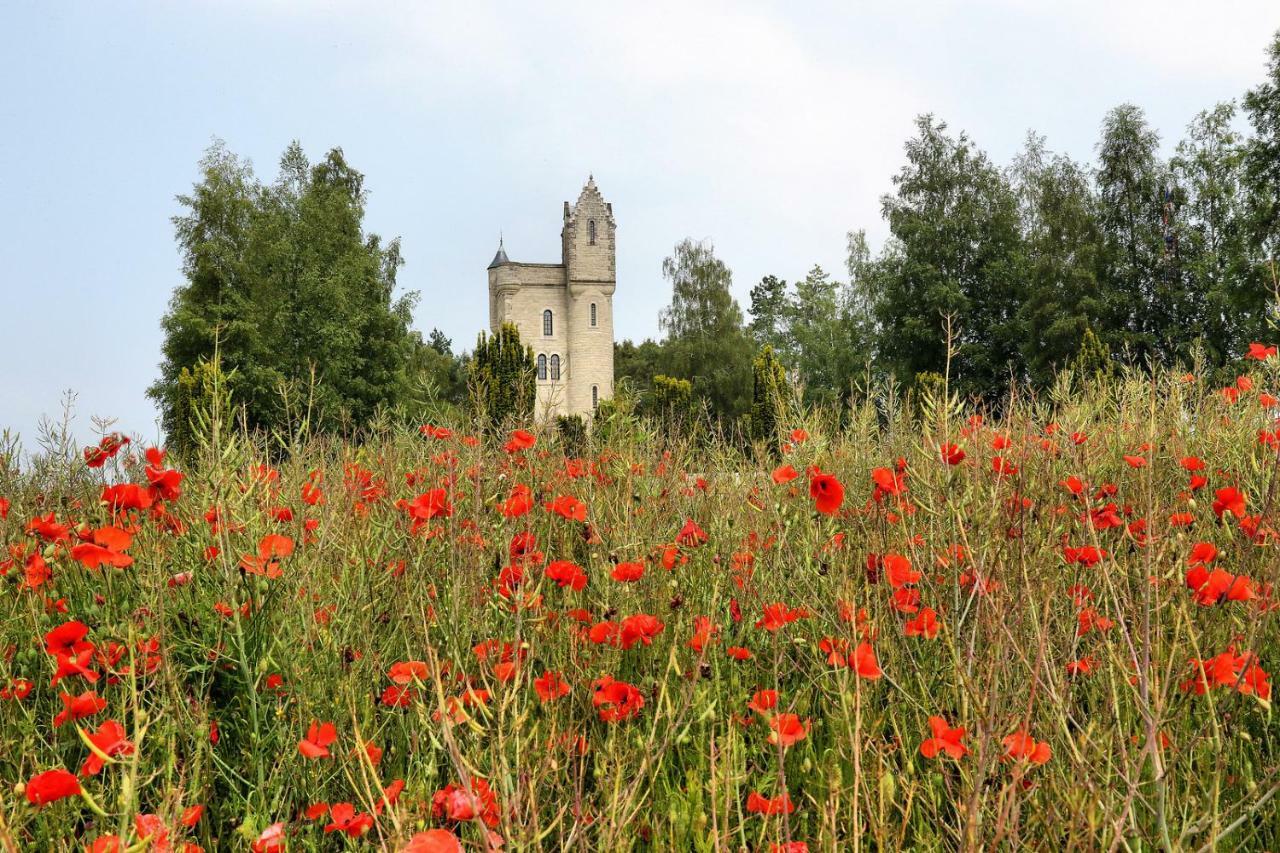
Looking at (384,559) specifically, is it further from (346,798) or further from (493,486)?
(346,798)

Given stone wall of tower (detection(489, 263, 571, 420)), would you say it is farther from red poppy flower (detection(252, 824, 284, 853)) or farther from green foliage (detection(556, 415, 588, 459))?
red poppy flower (detection(252, 824, 284, 853))

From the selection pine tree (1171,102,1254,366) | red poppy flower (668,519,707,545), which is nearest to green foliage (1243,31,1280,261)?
pine tree (1171,102,1254,366)

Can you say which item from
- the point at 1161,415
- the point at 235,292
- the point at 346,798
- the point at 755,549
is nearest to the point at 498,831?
the point at 346,798

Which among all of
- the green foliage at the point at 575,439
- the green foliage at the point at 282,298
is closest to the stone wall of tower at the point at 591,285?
the green foliage at the point at 282,298

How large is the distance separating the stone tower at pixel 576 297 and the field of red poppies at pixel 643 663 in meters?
39.1

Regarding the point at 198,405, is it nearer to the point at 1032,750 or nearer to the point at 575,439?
the point at 1032,750

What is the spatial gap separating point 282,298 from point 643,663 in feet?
84.0

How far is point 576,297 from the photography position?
42.5 meters

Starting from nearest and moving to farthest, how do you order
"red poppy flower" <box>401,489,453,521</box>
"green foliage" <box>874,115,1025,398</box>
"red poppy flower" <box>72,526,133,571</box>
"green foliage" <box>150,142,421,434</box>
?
"red poppy flower" <box>72,526,133,571</box> → "red poppy flower" <box>401,489,453,521</box> → "green foliage" <box>150,142,421,434</box> → "green foliage" <box>874,115,1025,398</box>

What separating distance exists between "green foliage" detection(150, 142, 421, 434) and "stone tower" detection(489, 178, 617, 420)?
544 inches

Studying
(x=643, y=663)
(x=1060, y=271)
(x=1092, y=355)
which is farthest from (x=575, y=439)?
(x=1060, y=271)

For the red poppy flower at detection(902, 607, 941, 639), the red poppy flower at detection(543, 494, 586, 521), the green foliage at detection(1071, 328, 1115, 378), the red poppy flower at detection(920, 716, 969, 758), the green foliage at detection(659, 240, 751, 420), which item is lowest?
the red poppy flower at detection(920, 716, 969, 758)

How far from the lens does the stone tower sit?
42.2 metres

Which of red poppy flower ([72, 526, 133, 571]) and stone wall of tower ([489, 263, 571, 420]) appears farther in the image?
stone wall of tower ([489, 263, 571, 420])
